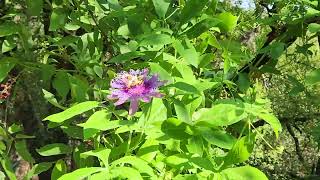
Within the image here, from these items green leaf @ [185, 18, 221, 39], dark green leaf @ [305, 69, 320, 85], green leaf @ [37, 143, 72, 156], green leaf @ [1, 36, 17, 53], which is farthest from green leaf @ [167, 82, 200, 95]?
green leaf @ [1, 36, 17, 53]

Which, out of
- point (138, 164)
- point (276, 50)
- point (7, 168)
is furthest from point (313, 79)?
point (7, 168)

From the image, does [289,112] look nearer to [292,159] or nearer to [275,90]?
[275,90]

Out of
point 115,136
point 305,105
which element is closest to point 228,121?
A: point 115,136

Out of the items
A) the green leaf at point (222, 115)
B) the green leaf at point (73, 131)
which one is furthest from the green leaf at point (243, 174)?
the green leaf at point (73, 131)

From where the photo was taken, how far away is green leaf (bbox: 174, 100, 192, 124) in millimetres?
1085

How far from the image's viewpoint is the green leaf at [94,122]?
1.07 metres

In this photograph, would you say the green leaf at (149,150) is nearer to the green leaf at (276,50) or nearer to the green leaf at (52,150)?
the green leaf at (52,150)

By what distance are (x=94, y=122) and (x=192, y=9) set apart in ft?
1.26

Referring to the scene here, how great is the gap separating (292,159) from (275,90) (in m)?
2.25

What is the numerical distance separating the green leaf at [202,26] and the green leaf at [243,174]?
41cm

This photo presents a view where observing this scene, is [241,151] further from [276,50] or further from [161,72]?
[276,50]

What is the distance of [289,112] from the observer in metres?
8.03

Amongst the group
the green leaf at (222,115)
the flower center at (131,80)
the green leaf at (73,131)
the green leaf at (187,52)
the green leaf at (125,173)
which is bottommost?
the green leaf at (73,131)

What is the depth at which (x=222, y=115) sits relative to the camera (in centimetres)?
111
